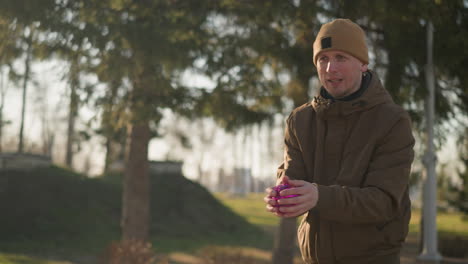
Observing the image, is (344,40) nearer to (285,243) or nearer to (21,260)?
(285,243)

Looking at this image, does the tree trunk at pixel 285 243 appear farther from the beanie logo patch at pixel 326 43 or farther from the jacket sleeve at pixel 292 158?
the beanie logo patch at pixel 326 43

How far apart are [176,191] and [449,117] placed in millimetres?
13412

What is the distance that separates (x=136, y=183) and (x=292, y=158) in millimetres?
9497

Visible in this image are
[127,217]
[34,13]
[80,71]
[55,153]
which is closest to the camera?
[34,13]

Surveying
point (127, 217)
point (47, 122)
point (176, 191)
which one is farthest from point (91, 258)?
point (47, 122)

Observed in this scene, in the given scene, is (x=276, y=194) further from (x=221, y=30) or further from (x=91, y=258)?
(x=91, y=258)

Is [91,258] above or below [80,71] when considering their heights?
below

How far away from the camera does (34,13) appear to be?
8.23 meters

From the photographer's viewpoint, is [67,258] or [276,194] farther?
[67,258]

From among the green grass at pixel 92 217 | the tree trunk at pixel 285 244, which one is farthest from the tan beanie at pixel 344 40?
the green grass at pixel 92 217

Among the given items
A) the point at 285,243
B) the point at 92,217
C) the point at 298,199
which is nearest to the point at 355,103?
the point at 298,199

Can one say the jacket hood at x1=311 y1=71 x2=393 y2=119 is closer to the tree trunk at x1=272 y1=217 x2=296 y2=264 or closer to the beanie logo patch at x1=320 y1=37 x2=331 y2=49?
the beanie logo patch at x1=320 y1=37 x2=331 y2=49

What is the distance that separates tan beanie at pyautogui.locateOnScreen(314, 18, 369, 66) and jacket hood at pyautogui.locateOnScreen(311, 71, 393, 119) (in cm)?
13

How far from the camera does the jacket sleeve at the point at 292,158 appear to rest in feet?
7.24
